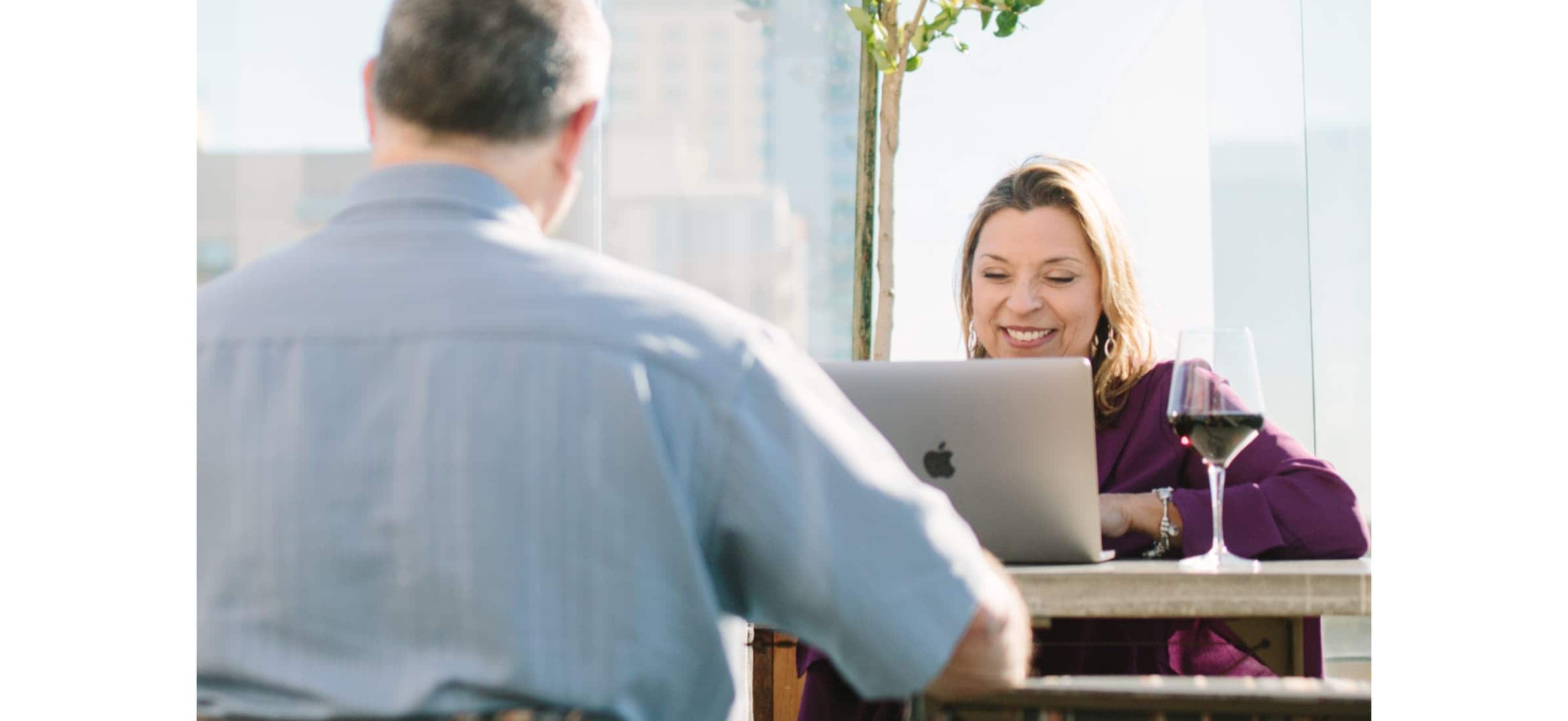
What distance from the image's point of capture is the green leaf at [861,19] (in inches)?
91.7

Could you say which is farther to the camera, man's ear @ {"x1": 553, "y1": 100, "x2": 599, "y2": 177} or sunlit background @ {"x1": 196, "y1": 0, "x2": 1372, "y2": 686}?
sunlit background @ {"x1": 196, "y1": 0, "x2": 1372, "y2": 686}

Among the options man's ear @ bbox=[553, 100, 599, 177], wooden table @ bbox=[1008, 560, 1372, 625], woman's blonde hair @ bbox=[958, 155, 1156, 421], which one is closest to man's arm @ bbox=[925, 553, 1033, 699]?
wooden table @ bbox=[1008, 560, 1372, 625]

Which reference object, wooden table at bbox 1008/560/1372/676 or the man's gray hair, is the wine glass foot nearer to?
wooden table at bbox 1008/560/1372/676

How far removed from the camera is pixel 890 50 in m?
2.53

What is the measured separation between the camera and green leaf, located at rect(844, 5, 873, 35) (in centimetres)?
233

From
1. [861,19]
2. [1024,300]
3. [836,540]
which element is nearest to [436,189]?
[836,540]

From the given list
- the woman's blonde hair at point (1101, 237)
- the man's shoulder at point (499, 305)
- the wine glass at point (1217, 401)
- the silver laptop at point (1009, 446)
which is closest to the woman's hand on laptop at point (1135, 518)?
the wine glass at point (1217, 401)

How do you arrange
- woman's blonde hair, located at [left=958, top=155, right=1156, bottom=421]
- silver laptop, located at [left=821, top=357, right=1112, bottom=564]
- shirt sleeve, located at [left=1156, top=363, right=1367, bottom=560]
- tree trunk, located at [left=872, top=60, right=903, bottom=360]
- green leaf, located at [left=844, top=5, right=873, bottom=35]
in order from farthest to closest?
tree trunk, located at [left=872, top=60, right=903, bottom=360], green leaf, located at [left=844, top=5, right=873, bottom=35], woman's blonde hair, located at [left=958, top=155, right=1156, bottom=421], shirt sleeve, located at [left=1156, top=363, right=1367, bottom=560], silver laptop, located at [left=821, top=357, right=1112, bottom=564]

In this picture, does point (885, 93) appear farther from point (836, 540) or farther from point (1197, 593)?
point (836, 540)

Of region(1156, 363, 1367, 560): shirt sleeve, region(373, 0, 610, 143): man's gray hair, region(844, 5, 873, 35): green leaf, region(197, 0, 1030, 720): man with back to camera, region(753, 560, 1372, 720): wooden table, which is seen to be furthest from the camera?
region(844, 5, 873, 35): green leaf

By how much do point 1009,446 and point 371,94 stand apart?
76 centimetres

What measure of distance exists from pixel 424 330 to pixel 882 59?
1744 mm

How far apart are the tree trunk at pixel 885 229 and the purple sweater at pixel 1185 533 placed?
0.68 metres
